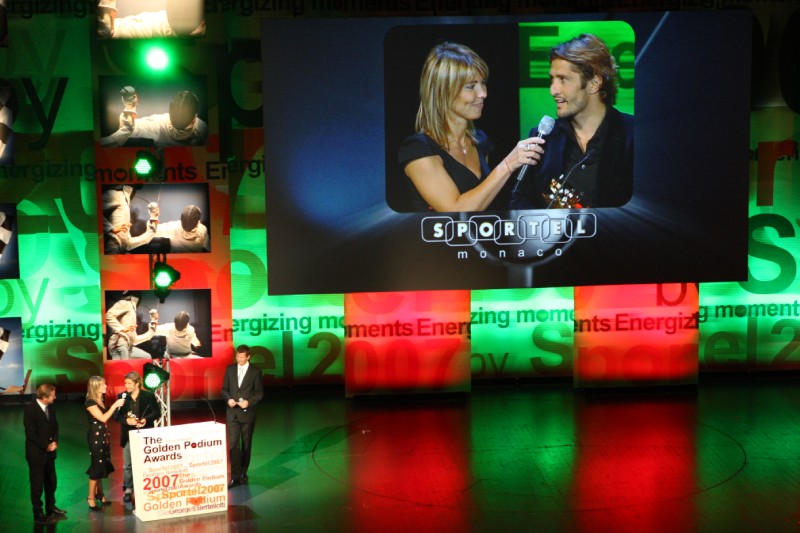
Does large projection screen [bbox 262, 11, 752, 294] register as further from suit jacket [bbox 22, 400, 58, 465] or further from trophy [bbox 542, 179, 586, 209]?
suit jacket [bbox 22, 400, 58, 465]

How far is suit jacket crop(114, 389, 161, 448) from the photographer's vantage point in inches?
312

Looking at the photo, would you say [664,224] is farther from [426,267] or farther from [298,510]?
[298,510]

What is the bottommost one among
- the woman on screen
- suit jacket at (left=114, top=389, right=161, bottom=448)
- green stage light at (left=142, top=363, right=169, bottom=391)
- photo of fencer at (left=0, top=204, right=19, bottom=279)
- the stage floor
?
the stage floor

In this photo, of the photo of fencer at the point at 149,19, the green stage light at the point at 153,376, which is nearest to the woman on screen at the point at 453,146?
the photo of fencer at the point at 149,19

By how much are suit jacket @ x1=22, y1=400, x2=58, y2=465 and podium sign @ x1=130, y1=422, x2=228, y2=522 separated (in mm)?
674

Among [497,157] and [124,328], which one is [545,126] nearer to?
[497,157]

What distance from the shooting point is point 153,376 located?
8156 millimetres

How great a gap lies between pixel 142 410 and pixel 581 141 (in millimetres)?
5146

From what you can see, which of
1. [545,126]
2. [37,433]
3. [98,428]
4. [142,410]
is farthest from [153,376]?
[545,126]

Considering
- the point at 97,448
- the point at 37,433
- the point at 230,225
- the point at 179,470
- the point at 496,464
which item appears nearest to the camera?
the point at 37,433

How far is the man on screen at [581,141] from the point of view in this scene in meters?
9.88

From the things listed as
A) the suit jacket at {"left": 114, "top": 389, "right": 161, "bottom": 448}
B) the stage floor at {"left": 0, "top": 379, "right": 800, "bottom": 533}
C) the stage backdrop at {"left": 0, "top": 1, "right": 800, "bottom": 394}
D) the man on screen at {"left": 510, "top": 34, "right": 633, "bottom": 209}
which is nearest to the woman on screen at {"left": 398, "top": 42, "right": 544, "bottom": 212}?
the man on screen at {"left": 510, "top": 34, "right": 633, "bottom": 209}

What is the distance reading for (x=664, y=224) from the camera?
10.1 metres

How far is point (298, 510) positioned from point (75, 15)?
6.20 m
